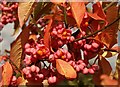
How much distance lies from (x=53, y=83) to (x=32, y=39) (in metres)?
0.14

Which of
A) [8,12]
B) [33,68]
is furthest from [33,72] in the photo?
[8,12]

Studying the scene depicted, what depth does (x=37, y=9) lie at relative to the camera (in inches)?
30.4

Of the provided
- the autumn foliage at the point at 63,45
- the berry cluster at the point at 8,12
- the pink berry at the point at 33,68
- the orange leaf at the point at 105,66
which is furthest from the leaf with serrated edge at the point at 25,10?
the berry cluster at the point at 8,12

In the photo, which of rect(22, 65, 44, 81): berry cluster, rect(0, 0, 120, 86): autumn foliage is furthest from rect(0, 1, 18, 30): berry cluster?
rect(22, 65, 44, 81): berry cluster

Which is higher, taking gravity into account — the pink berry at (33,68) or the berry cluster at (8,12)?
the berry cluster at (8,12)

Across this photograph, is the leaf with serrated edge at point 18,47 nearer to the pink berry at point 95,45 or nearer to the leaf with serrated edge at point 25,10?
the leaf with serrated edge at point 25,10

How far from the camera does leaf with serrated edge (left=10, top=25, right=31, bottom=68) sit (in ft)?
2.51

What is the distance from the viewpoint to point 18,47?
78cm

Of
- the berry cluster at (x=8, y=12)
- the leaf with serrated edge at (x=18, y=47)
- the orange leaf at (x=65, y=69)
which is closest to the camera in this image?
the orange leaf at (x=65, y=69)

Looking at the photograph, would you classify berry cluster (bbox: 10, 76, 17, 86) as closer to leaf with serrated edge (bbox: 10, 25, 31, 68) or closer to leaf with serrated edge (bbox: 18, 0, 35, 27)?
leaf with serrated edge (bbox: 10, 25, 31, 68)

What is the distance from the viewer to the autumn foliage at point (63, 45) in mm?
688

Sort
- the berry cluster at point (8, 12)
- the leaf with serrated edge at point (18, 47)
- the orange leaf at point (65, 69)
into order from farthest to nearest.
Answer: the berry cluster at point (8, 12) < the leaf with serrated edge at point (18, 47) < the orange leaf at point (65, 69)

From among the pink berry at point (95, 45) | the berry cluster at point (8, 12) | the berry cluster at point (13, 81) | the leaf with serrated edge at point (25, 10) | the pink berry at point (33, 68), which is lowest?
the berry cluster at point (13, 81)

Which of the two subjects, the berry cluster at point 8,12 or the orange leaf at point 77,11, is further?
the berry cluster at point 8,12
